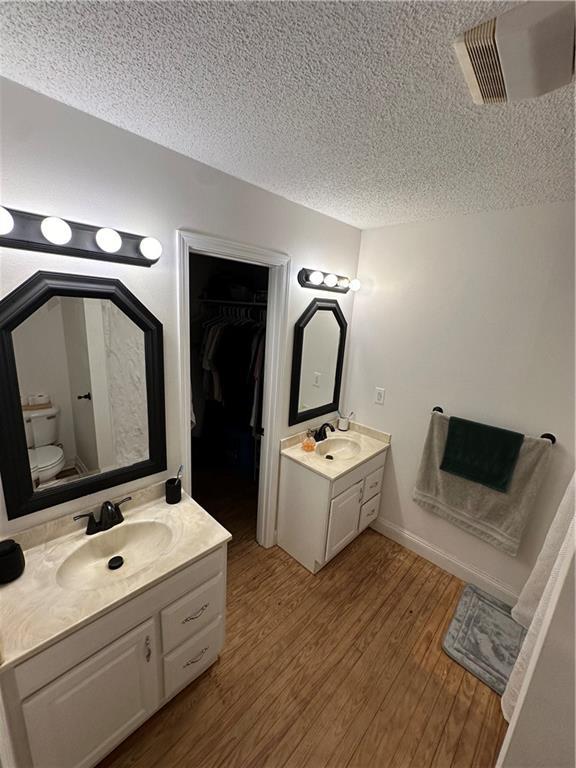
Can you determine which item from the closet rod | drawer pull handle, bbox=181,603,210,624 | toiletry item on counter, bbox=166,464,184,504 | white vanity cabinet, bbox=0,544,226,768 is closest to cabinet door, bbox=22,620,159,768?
white vanity cabinet, bbox=0,544,226,768

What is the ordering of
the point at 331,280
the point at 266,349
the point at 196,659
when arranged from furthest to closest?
the point at 331,280
the point at 266,349
the point at 196,659

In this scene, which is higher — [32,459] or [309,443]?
[32,459]

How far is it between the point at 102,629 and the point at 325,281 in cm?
214

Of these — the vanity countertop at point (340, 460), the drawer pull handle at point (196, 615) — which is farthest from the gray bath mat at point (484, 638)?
the drawer pull handle at point (196, 615)

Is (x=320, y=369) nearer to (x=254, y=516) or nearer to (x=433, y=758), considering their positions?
(x=254, y=516)

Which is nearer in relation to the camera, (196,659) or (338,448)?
(196,659)

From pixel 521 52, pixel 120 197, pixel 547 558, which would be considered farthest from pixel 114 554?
pixel 521 52

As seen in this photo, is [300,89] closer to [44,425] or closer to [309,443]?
[44,425]

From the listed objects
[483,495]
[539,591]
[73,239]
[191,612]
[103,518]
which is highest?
[73,239]

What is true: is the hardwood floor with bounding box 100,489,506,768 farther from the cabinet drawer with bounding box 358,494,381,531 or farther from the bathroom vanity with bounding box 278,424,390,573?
the cabinet drawer with bounding box 358,494,381,531

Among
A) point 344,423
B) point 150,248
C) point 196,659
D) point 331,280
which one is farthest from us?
point 344,423

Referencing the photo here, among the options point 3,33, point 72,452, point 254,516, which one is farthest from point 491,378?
point 3,33

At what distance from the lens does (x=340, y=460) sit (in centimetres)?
225

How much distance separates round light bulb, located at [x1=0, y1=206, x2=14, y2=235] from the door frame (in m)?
0.61
